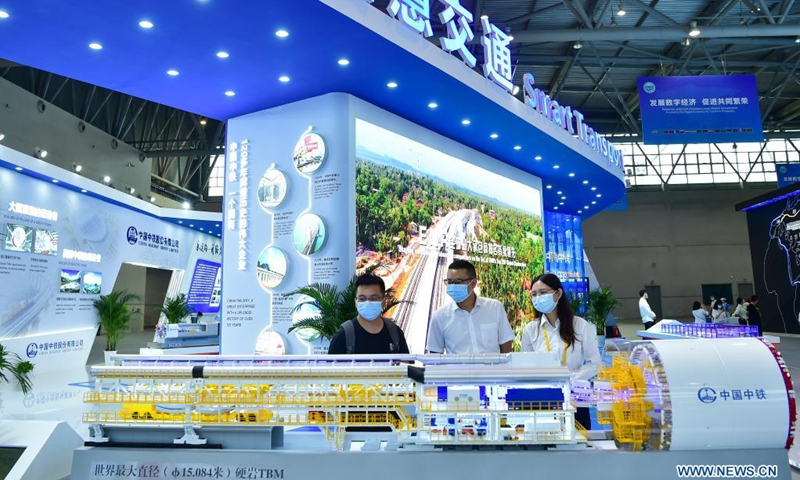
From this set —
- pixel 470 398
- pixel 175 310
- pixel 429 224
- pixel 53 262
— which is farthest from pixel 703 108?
pixel 175 310

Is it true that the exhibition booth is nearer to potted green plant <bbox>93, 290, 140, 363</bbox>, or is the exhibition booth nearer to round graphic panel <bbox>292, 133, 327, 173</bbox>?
round graphic panel <bbox>292, 133, 327, 173</bbox>

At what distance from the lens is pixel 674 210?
83.5 ft

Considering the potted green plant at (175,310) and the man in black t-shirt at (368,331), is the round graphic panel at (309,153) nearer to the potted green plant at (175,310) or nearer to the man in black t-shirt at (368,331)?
the man in black t-shirt at (368,331)

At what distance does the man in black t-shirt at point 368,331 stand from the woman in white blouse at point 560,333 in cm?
71

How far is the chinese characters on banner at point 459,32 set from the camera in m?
5.54

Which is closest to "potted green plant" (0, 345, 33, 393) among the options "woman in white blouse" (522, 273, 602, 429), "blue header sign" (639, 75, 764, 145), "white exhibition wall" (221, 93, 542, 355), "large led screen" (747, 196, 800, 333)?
"white exhibition wall" (221, 93, 542, 355)

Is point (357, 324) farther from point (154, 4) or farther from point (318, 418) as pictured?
point (154, 4)

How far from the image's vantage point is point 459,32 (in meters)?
6.36

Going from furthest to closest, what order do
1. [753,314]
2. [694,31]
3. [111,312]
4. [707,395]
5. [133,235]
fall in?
[133,235] < [753,314] < [694,31] < [111,312] < [707,395]

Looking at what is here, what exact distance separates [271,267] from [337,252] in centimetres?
89

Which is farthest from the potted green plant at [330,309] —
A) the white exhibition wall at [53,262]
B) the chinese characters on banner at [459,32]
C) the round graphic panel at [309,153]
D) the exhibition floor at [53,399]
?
the white exhibition wall at [53,262]

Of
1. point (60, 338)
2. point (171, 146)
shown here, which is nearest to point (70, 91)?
point (171, 146)

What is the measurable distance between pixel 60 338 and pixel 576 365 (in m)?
10.3

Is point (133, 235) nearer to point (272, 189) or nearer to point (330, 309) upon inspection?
point (272, 189)
